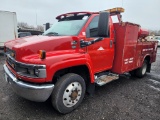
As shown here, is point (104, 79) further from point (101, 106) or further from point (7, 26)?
point (7, 26)

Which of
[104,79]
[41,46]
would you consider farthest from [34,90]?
[104,79]

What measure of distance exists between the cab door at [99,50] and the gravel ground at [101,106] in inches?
33.0

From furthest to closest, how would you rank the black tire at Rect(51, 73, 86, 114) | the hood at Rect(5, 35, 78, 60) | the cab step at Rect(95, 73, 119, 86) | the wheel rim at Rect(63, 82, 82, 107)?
the cab step at Rect(95, 73, 119, 86), the wheel rim at Rect(63, 82, 82, 107), the black tire at Rect(51, 73, 86, 114), the hood at Rect(5, 35, 78, 60)

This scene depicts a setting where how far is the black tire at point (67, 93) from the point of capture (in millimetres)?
2984

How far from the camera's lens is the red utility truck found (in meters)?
2.77

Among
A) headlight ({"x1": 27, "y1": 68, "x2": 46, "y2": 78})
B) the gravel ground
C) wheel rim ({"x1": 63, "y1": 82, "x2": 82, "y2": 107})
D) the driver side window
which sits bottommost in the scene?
the gravel ground

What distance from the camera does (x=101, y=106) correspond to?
3.67 metres

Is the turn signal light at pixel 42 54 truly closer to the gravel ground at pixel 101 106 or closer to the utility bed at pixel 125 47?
the gravel ground at pixel 101 106

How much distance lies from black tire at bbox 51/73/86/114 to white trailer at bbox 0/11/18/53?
10154 millimetres

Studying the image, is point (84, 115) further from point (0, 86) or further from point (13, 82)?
point (0, 86)

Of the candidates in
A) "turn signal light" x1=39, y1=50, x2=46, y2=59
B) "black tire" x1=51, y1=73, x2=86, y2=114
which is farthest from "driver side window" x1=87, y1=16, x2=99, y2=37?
"turn signal light" x1=39, y1=50, x2=46, y2=59

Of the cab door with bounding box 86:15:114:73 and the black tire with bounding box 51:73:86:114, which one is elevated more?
the cab door with bounding box 86:15:114:73

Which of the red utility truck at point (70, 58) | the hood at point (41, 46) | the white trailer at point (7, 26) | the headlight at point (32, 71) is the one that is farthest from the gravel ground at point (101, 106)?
the white trailer at point (7, 26)

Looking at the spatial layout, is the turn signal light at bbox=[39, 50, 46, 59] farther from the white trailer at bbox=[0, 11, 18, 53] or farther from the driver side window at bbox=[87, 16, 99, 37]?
the white trailer at bbox=[0, 11, 18, 53]
